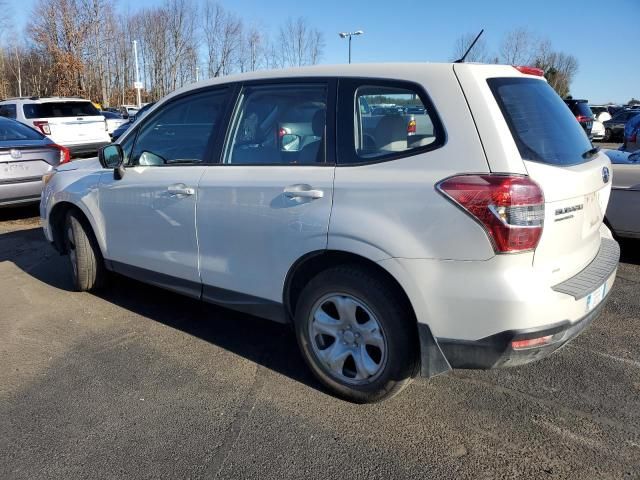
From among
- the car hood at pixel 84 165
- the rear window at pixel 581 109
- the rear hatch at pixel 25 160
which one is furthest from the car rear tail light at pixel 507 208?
the rear window at pixel 581 109

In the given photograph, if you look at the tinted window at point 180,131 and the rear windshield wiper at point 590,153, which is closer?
the rear windshield wiper at point 590,153

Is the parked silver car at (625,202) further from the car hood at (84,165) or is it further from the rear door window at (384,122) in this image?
the car hood at (84,165)

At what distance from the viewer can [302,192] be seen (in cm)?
291

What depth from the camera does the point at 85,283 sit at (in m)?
4.77

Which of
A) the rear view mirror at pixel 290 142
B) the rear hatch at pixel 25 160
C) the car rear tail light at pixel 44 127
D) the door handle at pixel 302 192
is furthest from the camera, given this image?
the car rear tail light at pixel 44 127

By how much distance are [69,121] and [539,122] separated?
1231 centimetres

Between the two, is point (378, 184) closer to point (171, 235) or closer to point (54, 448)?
point (171, 235)

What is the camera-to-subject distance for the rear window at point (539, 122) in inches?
99.4

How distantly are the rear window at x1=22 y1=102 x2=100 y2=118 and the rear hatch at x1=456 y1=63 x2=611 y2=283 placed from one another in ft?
40.4

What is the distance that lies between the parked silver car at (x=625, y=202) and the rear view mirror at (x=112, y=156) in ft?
15.0

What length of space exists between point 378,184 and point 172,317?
2458 mm

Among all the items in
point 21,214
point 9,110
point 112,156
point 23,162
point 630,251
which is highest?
point 9,110

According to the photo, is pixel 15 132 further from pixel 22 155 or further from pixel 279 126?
pixel 279 126

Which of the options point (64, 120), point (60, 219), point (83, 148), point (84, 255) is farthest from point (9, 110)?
point (84, 255)
